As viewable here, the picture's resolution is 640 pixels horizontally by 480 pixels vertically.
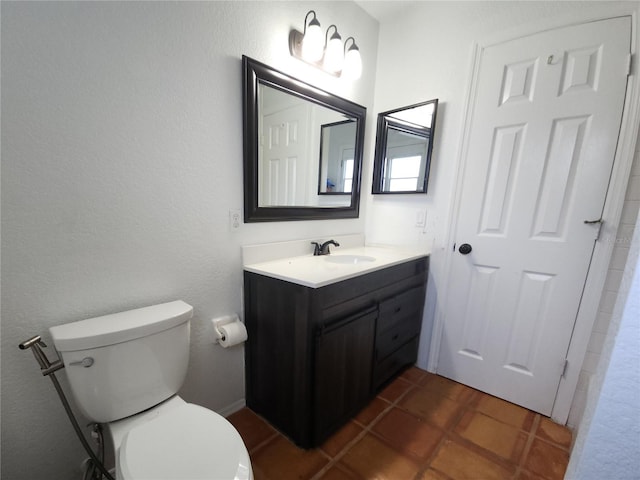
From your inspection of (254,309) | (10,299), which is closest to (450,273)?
(254,309)

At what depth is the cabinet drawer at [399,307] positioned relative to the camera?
1.55 m

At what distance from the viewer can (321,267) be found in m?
1.42

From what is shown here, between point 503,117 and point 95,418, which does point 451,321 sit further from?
point 95,418

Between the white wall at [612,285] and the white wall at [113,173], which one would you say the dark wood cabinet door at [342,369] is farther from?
the white wall at [612,285]

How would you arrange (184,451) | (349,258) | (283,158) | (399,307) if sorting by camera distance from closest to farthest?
1. (184,451)
2. (283,158)
3. (399,307)
4. (349,258)

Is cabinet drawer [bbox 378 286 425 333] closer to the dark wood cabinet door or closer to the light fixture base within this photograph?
the dark wood cabinet door

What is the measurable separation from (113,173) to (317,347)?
1.09 m

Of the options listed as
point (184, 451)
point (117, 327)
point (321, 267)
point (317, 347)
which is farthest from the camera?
point (321, 267)

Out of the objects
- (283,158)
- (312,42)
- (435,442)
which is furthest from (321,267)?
(312,42)

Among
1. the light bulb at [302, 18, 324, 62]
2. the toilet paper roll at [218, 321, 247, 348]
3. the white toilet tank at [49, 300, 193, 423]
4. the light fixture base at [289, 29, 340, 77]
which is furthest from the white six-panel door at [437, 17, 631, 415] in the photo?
the white toilet tank at [49, 300, 193, 423]

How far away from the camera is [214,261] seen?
4.39 ft

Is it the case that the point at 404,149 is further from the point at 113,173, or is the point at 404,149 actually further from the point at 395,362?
the point at 113,173

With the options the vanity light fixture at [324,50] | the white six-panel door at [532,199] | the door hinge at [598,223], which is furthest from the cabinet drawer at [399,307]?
the vanity light fixture at [324,50]

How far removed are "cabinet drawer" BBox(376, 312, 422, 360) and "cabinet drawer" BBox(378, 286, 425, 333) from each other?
0.11ft
